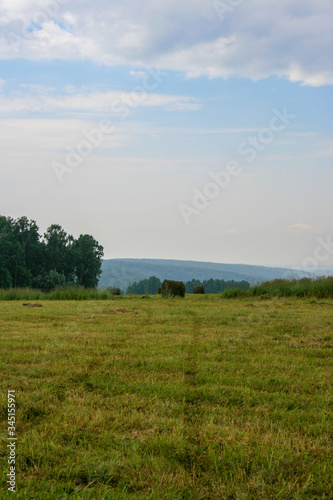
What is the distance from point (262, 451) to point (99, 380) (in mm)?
1826

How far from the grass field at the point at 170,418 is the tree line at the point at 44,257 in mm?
43118

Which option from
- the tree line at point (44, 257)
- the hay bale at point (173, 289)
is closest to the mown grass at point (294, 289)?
the hay bale at point (173, 289)

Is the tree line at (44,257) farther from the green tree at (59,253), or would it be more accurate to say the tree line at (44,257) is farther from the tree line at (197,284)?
the tree line at (197,284)

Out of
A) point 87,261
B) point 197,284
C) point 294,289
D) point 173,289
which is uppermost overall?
point 87,261

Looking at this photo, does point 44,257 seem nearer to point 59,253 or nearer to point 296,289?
point 59,253

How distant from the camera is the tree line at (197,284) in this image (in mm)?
16938

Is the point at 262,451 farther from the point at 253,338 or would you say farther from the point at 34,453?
the point at 253,338

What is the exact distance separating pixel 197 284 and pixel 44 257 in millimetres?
27514

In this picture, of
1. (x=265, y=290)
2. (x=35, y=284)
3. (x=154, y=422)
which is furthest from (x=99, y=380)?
(x=35, y=284)

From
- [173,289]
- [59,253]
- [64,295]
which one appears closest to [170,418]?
[173,289]

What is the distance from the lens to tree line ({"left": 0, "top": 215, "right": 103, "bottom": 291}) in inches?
1919

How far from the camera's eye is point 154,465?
2285mm

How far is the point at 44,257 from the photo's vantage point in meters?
55.7

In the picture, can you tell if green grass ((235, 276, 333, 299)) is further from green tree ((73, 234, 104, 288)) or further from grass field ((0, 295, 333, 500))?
green tree ((73, 234, 104, 288))
